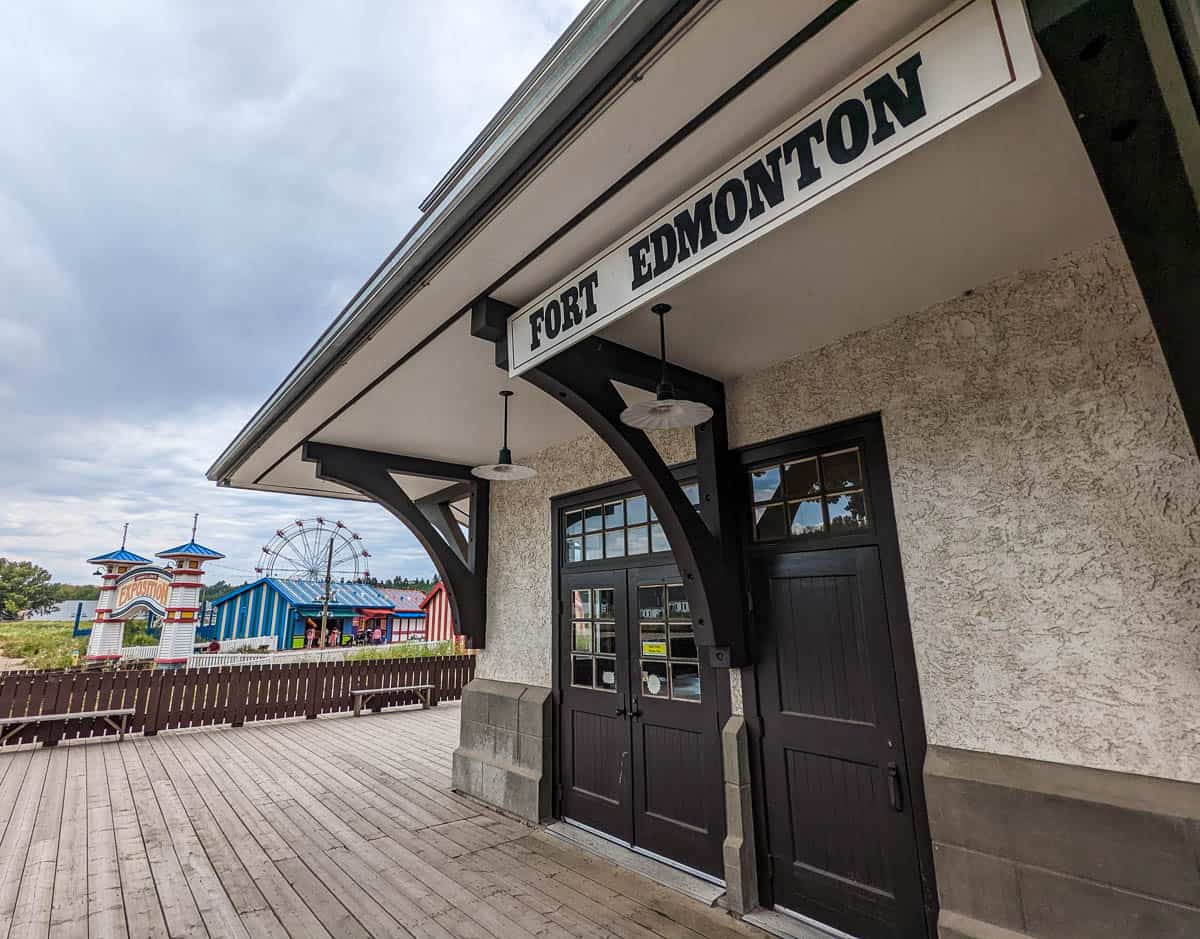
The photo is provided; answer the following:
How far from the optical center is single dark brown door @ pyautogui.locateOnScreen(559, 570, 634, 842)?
3512mm

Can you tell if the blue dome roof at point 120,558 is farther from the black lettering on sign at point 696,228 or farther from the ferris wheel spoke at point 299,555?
Answer: the black lettering on sign at point 696,228

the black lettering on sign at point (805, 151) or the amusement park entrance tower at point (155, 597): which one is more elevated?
the black lettering on sign at point (805, 151)

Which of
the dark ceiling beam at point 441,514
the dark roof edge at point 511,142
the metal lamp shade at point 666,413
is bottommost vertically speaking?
the metal lamp shade at point 666,413

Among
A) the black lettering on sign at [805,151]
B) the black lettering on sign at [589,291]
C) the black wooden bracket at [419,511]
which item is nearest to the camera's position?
the black lettering on sign at [805,151]

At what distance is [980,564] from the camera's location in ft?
6.86

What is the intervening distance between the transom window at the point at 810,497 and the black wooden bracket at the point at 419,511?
8.83 ft

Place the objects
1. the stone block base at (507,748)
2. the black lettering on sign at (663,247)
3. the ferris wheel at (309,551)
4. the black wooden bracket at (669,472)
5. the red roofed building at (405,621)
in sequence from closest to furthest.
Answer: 1. the black lettering on sign at (663,247)
2. the black wooden bracket at (669,472)
3. the stone block base at (507,748)
4. the ferris wheel at (309,551)
5. the red roofed building at (405,621)

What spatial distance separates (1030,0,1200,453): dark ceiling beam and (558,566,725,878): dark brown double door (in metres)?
2.61

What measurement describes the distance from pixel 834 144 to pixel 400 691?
9452mm

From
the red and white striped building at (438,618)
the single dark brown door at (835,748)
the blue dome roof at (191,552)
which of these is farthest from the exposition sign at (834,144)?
the red and white striped building at (438,618)

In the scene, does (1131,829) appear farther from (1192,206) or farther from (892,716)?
(1192,206)

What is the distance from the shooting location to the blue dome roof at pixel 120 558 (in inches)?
443

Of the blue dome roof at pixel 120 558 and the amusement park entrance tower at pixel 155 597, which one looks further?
the blue dome roof at pixel 120 558

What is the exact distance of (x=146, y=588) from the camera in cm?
1180
